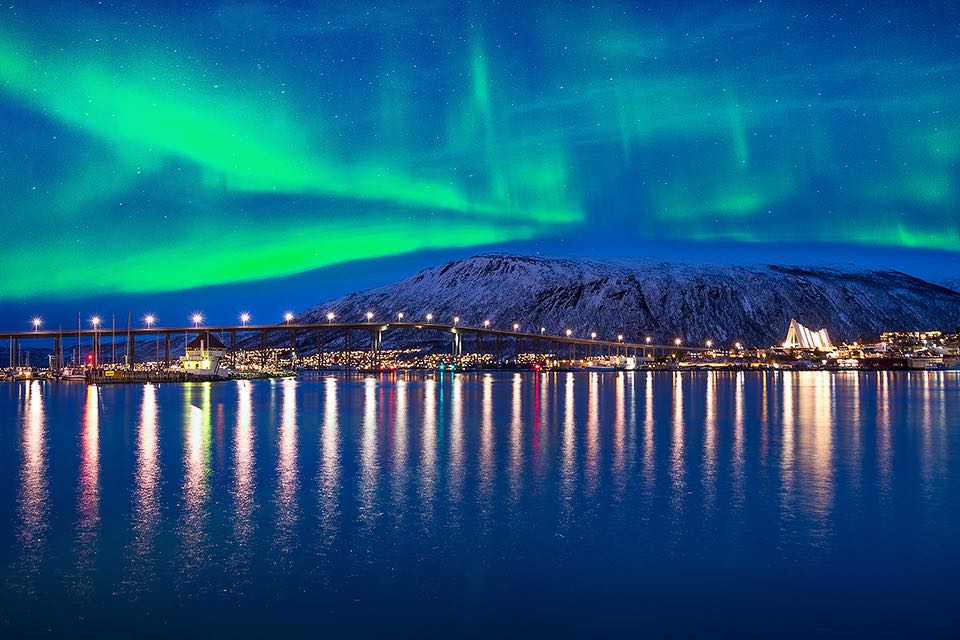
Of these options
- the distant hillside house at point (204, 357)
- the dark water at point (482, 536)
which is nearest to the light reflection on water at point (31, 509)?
the dark water at point (482, 536)

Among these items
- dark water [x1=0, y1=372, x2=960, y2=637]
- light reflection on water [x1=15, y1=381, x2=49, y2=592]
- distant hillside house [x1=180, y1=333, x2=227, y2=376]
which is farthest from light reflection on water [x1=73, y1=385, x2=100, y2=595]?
distant hillside house [x1=180, y1=333, x2=227, y2=376]

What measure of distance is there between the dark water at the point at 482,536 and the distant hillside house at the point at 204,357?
121929 millimetres

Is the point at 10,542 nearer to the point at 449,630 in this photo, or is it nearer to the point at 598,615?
the point at 449,630

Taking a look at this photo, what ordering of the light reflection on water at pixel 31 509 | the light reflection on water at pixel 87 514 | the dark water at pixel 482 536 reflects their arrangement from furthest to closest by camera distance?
the light reflection on water at pixel 31 509, the light reflection on water at pixel 87 514, the dark water at pixel 482 536

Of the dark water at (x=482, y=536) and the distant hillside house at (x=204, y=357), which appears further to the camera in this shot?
the distant hillside house at (x=204, y=357)

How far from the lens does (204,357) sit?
16512 cm

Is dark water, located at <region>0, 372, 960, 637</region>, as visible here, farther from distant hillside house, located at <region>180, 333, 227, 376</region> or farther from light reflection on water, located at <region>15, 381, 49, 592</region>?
distant hillside house, located at <region>180, 333, 227, 376</region>

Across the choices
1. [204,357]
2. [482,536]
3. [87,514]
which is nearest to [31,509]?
[87,514]

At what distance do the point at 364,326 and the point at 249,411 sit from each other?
131603mm

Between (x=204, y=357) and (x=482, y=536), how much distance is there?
158m

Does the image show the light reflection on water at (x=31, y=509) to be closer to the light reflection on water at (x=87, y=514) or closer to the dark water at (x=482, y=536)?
the dark water at (x=482, y=536)

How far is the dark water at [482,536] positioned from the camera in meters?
12.3

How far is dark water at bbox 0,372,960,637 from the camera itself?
40.3 feet

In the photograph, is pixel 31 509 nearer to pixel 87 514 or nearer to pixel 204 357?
pixel 87 514
